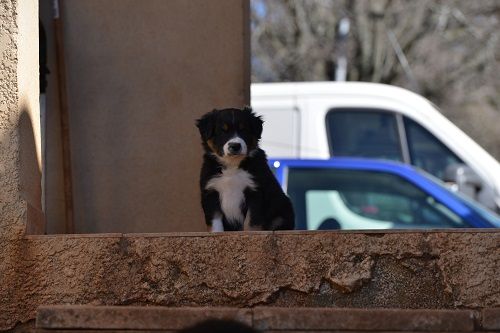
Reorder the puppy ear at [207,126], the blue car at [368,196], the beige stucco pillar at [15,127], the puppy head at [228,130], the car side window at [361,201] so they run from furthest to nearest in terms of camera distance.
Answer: the car side window at [361,201], the blue car at [368,196], the puppy ear at [207,126], the puppy head at [228,130], the beige stucco pillar at [15,127]

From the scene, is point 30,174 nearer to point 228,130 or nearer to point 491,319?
point 228,130

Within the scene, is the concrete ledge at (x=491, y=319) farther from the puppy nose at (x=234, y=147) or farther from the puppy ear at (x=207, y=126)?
the puppy ear at (x=207, y=126)

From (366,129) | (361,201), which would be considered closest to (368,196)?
(361,201)

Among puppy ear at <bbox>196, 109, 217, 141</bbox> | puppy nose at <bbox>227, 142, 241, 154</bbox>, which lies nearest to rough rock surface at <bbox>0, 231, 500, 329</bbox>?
puppy nose at <bbox>227, 142, 241, 154</bbox>

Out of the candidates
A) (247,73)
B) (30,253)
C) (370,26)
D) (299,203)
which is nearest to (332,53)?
(370,26)

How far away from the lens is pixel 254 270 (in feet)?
17.6

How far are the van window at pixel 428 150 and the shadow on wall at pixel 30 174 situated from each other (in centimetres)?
805

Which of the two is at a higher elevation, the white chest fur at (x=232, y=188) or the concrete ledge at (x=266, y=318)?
the white chest fur at (x=232, y=188)

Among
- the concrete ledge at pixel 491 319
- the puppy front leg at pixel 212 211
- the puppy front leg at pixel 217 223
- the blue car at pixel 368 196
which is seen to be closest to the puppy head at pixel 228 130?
the puppy front leg at pixel 212 211

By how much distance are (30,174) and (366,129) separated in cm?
820

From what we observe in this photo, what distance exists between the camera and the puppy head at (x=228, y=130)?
21.1ft

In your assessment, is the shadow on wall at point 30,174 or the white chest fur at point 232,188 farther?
the white chest fur at point 232,188

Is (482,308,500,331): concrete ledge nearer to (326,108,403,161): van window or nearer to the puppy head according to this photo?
the puppy head

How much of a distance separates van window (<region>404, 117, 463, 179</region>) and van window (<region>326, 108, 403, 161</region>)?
0.18m
